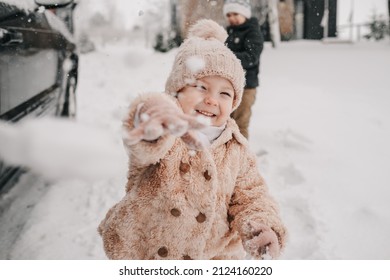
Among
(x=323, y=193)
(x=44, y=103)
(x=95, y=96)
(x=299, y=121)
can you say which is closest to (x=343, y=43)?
(x=299, y=121)

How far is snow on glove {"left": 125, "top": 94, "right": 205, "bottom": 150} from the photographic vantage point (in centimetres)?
92

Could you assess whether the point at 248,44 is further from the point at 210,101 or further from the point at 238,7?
the point at 210,101

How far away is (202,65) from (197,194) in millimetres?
423

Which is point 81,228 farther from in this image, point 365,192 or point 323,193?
point 365,192

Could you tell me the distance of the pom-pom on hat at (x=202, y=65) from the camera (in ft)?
4.15

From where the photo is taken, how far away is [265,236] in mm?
1210

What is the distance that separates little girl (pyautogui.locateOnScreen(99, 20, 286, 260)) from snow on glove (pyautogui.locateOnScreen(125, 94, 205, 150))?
0.18 meters

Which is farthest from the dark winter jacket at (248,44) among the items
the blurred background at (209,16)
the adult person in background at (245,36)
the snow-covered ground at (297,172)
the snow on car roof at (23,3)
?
the snow on car roof at (23,3)

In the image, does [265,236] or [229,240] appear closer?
[265,236]

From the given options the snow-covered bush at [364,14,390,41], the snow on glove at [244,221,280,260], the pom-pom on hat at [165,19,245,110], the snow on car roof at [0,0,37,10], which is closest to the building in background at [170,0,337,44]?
the snow-covered bush at [364,14,390,41]

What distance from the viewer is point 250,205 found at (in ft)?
4.31

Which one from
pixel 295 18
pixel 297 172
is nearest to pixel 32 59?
pixel 297 172

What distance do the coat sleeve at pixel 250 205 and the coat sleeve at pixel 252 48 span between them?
69.4 inches

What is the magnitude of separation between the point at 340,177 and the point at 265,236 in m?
2.04
